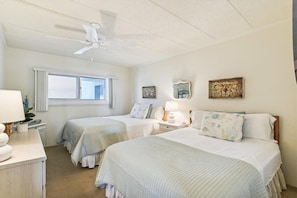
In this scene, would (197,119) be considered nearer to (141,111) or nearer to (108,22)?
(141,111)

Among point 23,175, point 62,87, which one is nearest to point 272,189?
point 23,175

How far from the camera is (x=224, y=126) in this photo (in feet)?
7.13

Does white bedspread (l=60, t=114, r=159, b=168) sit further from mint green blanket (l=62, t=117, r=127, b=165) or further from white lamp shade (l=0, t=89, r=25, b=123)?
white lamp shade (l=0, t=89, r=25, b=123)

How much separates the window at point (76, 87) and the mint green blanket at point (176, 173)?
9.52 feet

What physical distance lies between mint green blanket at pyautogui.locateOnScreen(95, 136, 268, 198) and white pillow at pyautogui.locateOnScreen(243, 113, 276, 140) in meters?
1.00

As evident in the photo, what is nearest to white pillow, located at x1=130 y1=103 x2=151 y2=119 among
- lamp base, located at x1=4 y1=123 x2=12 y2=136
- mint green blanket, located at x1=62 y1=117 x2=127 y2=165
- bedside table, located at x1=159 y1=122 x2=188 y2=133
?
bedside table, located at x1=159 y1=122 x2=188 y2=133

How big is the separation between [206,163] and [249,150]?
67cm

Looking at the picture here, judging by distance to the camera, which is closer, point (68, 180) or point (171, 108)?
point (68, 180)

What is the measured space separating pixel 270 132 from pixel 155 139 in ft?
5.13

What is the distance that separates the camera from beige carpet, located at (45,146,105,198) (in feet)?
6.42

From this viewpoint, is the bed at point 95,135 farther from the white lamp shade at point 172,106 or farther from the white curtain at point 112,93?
the white curtain at point 112,93

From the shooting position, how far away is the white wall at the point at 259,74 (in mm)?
2080

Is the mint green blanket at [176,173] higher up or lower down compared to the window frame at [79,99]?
lower down

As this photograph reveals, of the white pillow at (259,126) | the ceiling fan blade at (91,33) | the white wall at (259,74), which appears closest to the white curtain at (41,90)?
the ceiling fan blade at (91,33)
